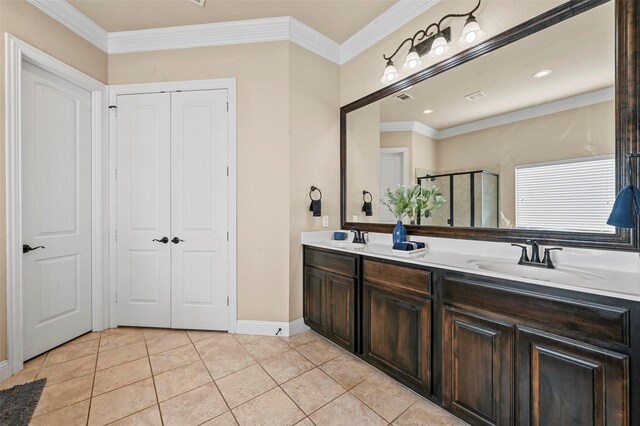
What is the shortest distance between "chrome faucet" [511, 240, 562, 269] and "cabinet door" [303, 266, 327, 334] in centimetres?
144

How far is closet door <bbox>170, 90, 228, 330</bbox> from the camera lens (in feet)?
8.96

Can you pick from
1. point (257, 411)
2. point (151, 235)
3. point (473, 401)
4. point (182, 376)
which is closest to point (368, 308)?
point (473, 401)

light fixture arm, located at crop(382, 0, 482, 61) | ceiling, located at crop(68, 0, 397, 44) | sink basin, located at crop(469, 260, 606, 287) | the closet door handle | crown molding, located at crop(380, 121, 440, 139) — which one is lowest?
sink basin, located at crop(469, 260, 606, 287)

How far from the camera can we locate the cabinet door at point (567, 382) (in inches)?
41.4

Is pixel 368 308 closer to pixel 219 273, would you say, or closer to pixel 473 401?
pixel 473 401

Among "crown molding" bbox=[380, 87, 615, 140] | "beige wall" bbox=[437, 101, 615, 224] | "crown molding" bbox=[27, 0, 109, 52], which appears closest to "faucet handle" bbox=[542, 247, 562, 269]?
"beige wall" bbox=[437, 101, 615, 224]

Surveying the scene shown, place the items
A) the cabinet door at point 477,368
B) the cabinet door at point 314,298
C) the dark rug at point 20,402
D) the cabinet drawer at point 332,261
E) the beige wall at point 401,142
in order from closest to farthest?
the cabinet door at point 477,368 < the dark rug at point 20,402 < the cabinet drawer at point 332,261 < the beige wall at point 401,142 < the cabinet door at point 314,298

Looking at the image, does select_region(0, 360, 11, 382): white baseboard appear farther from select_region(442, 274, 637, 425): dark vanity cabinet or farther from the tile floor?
select_region(442, 274, 637, 425): dark vanity cabinet

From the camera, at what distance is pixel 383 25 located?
2.53 m

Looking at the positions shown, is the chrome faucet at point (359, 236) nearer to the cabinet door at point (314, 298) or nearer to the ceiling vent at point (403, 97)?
the cabinet door at point (314, 298)

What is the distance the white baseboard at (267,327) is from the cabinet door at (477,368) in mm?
1462

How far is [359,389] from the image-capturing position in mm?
1872

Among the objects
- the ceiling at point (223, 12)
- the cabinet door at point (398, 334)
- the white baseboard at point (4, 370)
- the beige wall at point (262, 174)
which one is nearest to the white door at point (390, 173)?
the cabinet door at point (398, 334)

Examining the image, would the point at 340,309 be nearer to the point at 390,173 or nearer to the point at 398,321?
the point at 398,321
